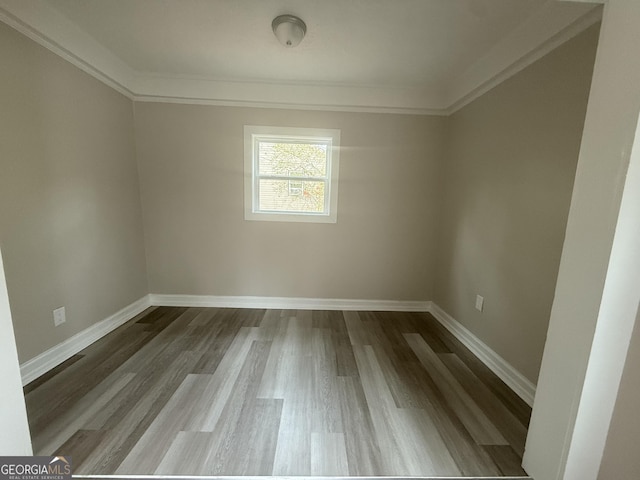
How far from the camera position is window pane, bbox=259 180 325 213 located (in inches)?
117

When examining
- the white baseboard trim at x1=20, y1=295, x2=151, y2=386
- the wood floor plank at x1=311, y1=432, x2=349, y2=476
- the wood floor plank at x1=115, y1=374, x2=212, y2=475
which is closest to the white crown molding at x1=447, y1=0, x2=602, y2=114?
the wood floor plank at x1=311, y1=432, x2=349, y2=476

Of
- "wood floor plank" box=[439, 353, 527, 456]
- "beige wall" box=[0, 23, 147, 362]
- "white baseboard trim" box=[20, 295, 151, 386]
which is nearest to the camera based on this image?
"wood floor plank" box=[439, 353, 527, 456]

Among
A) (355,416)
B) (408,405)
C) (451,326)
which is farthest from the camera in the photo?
(451,326)

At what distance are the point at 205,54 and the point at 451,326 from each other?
3491 millimetres

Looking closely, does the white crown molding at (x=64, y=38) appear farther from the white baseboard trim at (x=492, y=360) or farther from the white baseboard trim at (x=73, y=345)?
the white baseboard trim at (x=492, y=360)

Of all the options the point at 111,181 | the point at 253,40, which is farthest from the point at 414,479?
the point at 111,181

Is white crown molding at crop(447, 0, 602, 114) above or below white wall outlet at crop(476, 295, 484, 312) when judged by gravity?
above

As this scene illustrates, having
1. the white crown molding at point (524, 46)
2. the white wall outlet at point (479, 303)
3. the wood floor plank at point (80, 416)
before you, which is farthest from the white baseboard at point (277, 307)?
the white crown molding at point (524, 46)

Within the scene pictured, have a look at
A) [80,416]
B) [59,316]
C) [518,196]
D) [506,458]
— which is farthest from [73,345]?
[518,196]

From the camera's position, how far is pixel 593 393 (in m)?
0.99

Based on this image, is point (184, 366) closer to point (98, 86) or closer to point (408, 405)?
point (408, 405)

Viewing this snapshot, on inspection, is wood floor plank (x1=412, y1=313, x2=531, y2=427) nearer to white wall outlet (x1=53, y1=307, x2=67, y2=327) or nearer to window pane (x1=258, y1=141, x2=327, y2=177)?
window pane (x1=258, y1=141, x2=327, y2=177)

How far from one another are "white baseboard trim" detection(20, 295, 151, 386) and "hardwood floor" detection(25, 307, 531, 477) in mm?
78

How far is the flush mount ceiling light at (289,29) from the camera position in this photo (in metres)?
1.73
